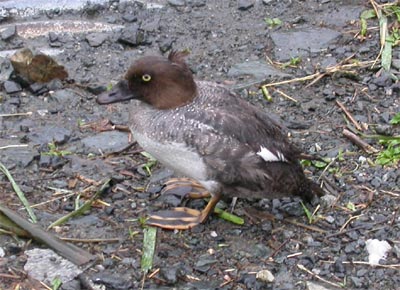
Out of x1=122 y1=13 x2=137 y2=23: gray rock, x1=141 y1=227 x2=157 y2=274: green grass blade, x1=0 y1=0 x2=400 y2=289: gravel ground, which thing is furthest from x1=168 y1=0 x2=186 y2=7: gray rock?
x1=141 y1=227 x2=157 y2=274: green grass blade

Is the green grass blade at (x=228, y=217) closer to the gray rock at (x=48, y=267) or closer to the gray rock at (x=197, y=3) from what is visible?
the gray rock at (x=48, y=267)

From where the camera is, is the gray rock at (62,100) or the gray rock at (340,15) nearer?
the gray rock at (62,100)

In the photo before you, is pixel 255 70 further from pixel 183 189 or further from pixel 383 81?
pixel 183 189

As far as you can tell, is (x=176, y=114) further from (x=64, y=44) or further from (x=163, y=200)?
(x=64, y=44)

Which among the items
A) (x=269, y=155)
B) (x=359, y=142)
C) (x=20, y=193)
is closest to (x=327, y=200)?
(x=269, y=155)

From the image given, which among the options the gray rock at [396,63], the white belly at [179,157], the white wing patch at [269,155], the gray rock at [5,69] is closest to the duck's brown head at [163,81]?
the white belly at [179,157]

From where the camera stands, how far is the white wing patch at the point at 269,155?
500 centimetres

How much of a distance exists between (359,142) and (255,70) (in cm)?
112

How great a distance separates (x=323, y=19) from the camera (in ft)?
23.6

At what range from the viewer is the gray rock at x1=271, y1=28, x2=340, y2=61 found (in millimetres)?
6820

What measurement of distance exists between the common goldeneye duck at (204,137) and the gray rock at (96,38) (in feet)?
5.33

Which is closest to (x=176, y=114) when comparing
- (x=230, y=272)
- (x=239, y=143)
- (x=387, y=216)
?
(x=239, y=143)

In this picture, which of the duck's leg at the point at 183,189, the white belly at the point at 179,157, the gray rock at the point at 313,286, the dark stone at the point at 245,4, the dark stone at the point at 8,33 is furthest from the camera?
the dark stone at the point at 245,4

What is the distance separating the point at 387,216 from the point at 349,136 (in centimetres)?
82
